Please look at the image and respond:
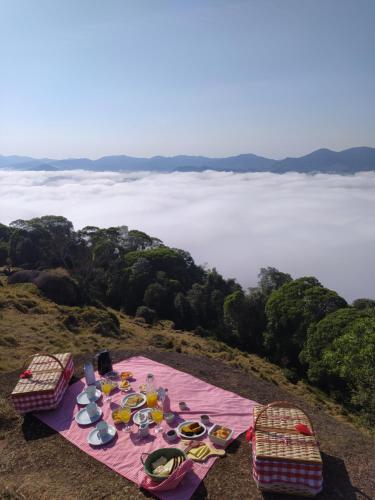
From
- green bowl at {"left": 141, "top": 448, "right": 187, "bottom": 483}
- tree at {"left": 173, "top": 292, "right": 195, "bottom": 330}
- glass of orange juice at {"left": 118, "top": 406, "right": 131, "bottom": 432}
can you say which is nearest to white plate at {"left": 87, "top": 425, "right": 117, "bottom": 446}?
glass of orange juice at {"left": 118, "top": 406, "right": 131, "bottom": 432}

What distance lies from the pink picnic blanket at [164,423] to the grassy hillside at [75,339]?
3745 mm

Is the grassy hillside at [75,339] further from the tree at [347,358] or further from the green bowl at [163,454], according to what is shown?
the green bowl at [163,454]

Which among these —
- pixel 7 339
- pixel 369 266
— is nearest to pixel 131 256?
pixel 7 339

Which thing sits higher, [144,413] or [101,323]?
[144,413]

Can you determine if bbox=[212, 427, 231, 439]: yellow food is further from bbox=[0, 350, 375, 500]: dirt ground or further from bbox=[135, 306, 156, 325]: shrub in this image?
A: bbox=[135, 306, 156, 325]: shrub

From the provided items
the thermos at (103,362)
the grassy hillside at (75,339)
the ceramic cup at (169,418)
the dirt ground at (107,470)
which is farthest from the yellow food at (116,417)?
the grassy hillside at (75,339)

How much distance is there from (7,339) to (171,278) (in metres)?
25.7

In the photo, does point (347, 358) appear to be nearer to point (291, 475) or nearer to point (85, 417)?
point (291, 475)

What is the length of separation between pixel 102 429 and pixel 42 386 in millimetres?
2296

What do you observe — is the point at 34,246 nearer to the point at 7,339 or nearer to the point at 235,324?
the point at 235,324

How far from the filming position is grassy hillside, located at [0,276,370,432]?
616 inches

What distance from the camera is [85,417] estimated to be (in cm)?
939

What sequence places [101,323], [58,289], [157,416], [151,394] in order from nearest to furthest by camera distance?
[157,416]
[151,394]
[101,323]
[58,289]

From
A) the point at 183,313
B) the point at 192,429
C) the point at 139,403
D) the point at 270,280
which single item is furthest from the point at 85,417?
the point at 270,280
